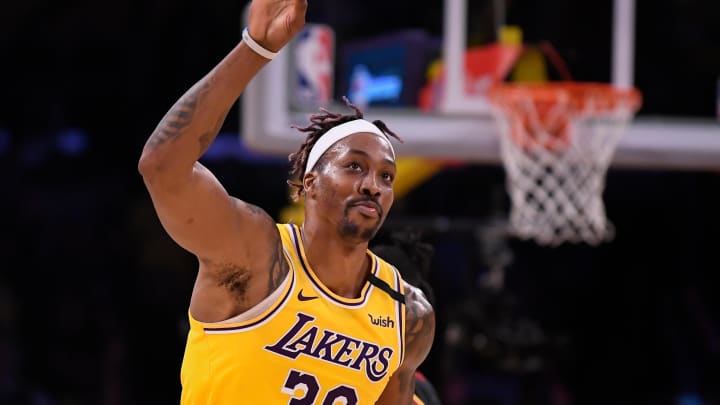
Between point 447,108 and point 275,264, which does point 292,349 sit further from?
point 447,108

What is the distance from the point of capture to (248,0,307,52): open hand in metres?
2.46

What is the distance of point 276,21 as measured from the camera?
98.0 inches

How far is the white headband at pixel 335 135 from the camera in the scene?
3018 mm

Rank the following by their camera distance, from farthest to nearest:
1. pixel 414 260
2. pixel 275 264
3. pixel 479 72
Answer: pixel 479 72, pixel 414 260, pixel 275 264

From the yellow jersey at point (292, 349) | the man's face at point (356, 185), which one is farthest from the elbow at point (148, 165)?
the man's face at point (356, 185)

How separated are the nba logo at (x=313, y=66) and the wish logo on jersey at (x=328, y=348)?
3.06 m

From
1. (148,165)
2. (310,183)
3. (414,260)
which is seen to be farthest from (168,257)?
(148,165)

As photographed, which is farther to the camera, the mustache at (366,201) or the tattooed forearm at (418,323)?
the tattooed forearm at (418,323)

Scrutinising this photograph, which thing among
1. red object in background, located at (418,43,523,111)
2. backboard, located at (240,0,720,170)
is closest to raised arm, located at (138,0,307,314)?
backboard, located at (240,0,720,170)

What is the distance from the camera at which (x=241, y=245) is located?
8.87 feet

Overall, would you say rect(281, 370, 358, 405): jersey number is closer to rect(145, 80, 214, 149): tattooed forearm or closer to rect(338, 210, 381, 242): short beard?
rect(338, 210, 381, 242): short beard

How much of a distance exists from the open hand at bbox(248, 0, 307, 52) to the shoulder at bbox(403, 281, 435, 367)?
113 cm

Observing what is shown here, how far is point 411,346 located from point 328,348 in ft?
1.64

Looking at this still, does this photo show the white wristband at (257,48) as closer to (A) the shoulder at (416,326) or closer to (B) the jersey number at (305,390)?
(B) the jersey number at (305,390)
